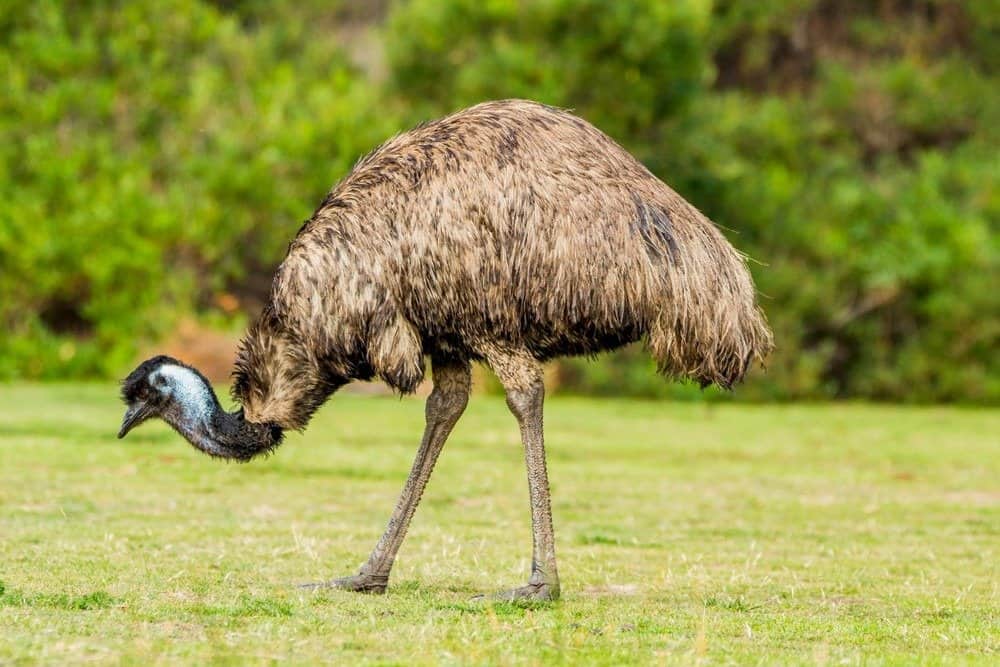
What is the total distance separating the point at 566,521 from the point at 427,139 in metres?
4.36

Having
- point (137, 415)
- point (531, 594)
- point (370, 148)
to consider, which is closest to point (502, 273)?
point (531, 594)

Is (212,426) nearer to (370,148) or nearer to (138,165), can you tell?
(370,148)

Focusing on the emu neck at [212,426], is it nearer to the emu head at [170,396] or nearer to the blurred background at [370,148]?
the emu head at [170,396]

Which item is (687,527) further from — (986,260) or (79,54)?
(79,54)

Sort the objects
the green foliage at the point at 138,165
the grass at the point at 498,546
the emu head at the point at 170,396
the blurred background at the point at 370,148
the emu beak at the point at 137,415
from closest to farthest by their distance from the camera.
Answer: the grass at the point at 498,546 < the emu head at the point at 170,396 < the emu beak at the point at 137,415 < the green foliage at the point at 138,165 < the blurred background at the point at 370,148

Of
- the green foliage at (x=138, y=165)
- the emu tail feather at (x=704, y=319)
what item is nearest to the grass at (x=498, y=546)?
the emu tail feather at (x=704, y=319)

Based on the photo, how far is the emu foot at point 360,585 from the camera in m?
8.09

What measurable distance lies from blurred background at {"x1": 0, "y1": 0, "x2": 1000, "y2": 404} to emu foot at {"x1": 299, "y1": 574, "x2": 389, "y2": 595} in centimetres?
1621

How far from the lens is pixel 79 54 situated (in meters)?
26.3

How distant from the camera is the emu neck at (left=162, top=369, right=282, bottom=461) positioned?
8.09 m

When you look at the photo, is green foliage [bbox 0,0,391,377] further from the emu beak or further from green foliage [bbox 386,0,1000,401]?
the emu beak

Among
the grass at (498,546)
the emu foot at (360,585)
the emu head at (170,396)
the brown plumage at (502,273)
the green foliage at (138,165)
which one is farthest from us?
the green foliage at (138,165)

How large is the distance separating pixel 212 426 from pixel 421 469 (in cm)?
98

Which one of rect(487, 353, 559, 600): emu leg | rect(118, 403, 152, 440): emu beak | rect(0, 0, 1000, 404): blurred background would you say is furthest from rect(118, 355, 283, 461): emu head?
rect(0, 0, 1000, 404): blurred background
